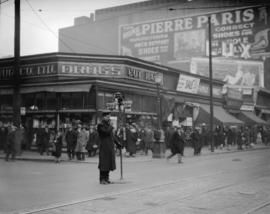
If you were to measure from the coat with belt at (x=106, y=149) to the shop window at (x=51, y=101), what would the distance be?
602 inches

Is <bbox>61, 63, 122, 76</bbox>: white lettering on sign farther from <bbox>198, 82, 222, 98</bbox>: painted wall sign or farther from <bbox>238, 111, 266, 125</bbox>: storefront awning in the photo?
<bbox>238, 111, 266, 125</bbox>: storefront awning

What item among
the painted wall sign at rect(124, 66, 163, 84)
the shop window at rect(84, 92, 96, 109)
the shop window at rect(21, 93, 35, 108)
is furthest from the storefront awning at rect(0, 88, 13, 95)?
the painted wall sign at rect(124, 66, 163, 84)

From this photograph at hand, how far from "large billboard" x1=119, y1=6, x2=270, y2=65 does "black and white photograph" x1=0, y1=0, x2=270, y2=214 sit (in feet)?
0.54

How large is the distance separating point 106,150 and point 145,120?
59.8ft

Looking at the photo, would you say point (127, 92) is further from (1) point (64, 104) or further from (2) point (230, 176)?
(2) point (230, 176)

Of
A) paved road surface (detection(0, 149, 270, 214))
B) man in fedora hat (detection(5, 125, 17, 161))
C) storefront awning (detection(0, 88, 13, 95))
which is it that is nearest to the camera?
paved road surface (detection(0, 149, 270, 214))

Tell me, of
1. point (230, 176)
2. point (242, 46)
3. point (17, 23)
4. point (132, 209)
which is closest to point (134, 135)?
point (17, 23)

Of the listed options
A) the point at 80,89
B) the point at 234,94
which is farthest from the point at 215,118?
the point at 80,89

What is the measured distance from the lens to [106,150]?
11.3 metres

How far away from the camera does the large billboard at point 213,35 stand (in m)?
68.9

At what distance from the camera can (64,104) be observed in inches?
1026

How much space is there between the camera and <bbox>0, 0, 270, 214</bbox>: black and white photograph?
9.59m

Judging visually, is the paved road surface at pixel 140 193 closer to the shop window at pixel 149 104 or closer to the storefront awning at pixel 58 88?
the storefront awning at pixel 58 88

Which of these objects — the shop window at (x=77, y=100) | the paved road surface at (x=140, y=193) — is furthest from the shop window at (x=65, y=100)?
the paved road surface at (x=140, y=193)
